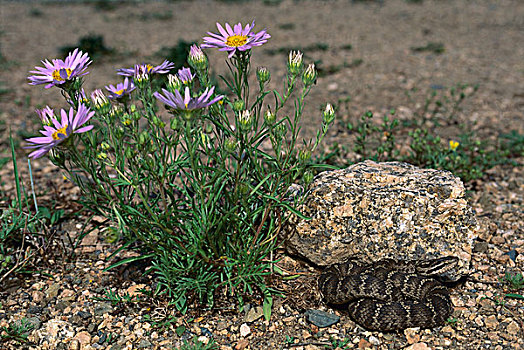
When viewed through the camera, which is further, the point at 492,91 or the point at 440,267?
the point at 492,91

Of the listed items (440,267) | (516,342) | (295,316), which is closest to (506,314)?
(516,342)

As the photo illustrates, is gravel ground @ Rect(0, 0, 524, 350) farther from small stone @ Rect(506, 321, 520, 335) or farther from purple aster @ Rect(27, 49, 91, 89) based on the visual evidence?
purple aster @ Rect(27, 49, 91, 89)

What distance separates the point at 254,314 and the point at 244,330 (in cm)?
17

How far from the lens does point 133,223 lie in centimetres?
377

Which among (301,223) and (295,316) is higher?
(301,223)

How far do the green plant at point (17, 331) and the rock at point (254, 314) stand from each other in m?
1.62

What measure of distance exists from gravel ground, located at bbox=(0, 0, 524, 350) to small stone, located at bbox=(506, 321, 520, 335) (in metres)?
0.01

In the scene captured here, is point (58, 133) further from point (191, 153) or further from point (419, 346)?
point (419, 346)

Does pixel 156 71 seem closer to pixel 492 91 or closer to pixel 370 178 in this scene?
pixel 370 178

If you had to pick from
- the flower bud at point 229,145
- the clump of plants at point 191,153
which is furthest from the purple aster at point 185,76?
the flower bud at point 229,145

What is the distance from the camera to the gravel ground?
3.70 metres

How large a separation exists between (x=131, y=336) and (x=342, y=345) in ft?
5.12

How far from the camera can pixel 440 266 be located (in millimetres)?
3908

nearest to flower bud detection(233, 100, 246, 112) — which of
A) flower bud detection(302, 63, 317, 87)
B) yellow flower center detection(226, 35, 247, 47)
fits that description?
yellow flower center detection(226, 35, 247, 47)
